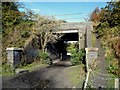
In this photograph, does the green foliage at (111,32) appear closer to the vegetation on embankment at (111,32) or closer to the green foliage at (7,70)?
the vegetation on embankment at (111,32)

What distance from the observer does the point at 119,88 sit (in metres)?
6.36

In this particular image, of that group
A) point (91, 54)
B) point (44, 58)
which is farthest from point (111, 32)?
point (44, 58)

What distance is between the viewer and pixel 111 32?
14578mm

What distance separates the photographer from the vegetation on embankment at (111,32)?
37.8 ft

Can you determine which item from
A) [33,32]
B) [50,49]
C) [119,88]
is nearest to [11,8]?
[33,32]

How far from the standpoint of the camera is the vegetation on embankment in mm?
11527

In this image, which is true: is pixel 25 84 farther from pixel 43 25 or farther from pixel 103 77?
pixel 43 25

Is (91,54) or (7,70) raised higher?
(91,54)

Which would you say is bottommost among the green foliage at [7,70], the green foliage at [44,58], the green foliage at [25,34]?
the green foliage at [7,70]

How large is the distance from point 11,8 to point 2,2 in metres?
1.32

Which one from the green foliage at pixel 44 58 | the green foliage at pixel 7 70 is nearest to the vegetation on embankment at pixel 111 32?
the green foliage at pixel 44 58

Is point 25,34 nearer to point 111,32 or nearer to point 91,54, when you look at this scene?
point 111,32

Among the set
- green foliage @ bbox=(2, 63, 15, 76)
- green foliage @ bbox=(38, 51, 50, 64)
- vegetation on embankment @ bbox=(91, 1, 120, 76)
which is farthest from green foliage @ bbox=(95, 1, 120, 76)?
green foliage @ bbox=(2, 63, 15, 76)

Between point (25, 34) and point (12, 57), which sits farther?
point (25, 34)
